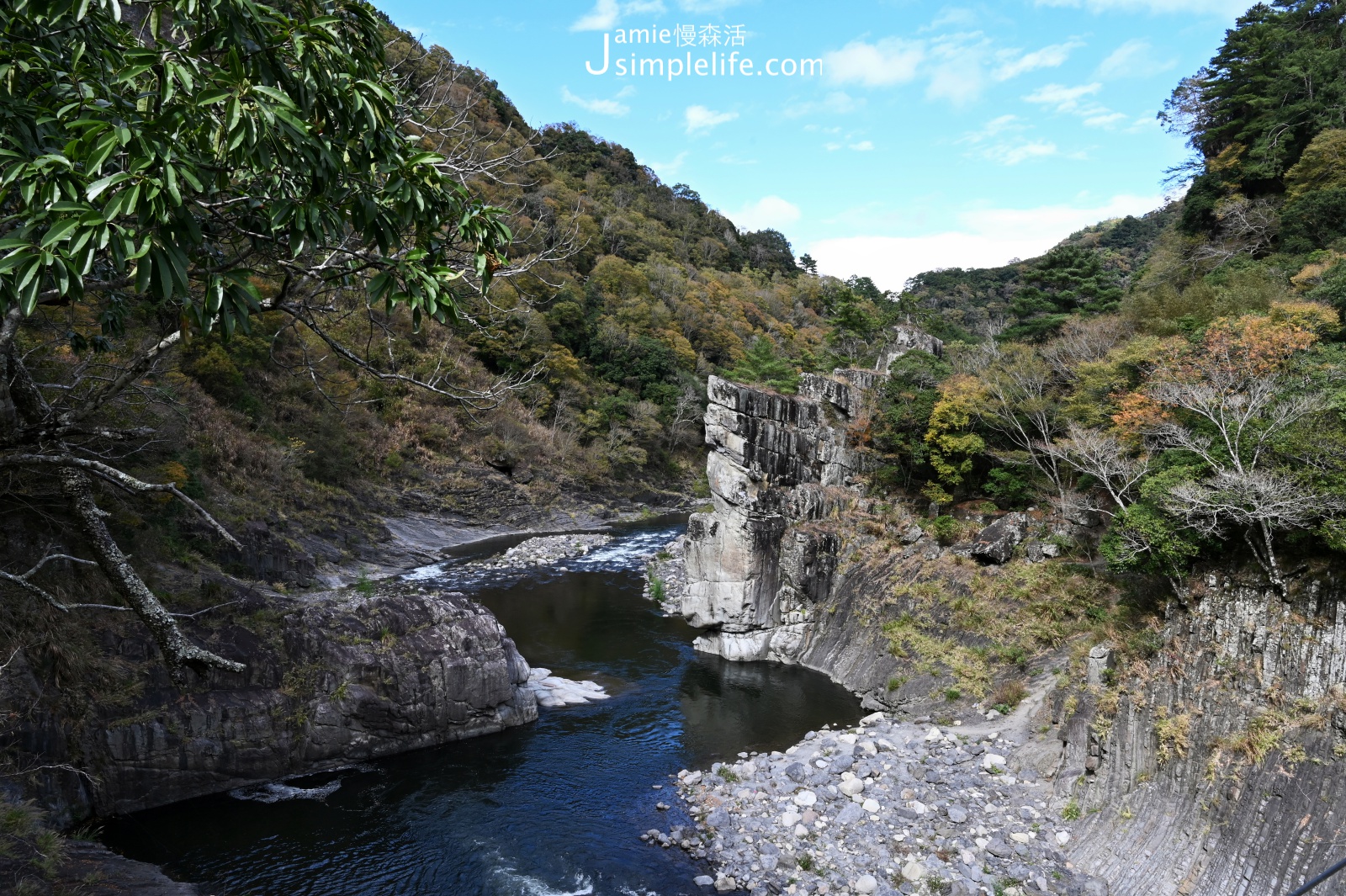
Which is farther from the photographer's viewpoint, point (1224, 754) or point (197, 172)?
point (1224, 754)

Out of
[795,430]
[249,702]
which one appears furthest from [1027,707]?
[249,702]

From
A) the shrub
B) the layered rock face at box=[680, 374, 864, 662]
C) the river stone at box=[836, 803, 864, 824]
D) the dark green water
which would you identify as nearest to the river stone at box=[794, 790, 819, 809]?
the river stone at box=[836, 803, 864, 824]

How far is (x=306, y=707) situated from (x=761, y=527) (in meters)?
14.0

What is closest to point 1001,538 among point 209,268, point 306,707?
point 306,707

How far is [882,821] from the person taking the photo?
1204 centimetres

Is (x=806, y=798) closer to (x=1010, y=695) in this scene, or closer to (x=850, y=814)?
(x=850, y=814)

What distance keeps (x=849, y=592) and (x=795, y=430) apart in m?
5.90

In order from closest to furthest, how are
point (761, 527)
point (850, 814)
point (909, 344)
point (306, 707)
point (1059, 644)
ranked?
point (850, 814) < point (306, 707) < point (1059, 644) < point (761, 527) < point (909, 344)

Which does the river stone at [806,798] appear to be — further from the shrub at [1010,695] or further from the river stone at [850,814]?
the shrub at [1010,695]

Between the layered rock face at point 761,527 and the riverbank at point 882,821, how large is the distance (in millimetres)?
7167

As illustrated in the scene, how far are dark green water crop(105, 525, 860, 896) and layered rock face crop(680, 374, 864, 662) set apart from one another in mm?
2140

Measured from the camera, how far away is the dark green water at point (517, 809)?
35.5ft

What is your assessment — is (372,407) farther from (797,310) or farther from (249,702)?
(797,310)

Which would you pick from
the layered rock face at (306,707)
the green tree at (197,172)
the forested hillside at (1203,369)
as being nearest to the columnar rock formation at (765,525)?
the forested hillside at (1203,369)
